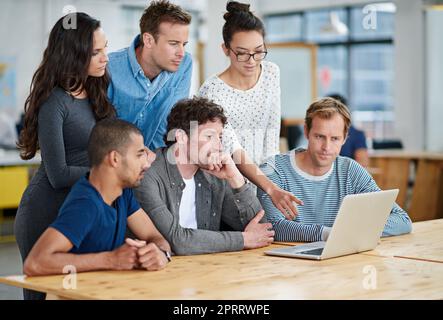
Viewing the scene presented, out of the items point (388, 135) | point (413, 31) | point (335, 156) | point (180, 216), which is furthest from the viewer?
point (388, 135)

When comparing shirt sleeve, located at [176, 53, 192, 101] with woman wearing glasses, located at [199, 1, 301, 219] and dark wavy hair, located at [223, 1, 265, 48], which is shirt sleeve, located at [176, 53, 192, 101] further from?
dark wavy hair, located at [223, 1, 265, 48]

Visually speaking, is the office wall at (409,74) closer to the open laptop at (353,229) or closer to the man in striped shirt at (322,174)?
the man in striped shirt at (322,174)

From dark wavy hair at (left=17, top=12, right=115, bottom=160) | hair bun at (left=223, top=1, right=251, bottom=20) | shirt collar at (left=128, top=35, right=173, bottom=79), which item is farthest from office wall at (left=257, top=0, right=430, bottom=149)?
dark wavy hair at (left=17, top=12, right=115, bottom=160)

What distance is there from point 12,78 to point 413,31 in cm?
689

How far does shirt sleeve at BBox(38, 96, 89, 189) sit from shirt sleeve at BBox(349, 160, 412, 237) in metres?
1.27

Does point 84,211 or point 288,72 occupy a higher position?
point 288,72

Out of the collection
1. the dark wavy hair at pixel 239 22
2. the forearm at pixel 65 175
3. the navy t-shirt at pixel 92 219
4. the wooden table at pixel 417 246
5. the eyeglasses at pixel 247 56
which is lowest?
the wooden table at pixel 417 246

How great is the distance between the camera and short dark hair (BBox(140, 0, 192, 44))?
3.29 m

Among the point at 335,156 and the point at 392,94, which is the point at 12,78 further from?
the point at 335,156

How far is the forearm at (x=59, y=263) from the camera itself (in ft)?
8.09

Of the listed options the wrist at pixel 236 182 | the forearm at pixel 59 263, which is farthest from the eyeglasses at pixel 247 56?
the forearm at pixel 59 263

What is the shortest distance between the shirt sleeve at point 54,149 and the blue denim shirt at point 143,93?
0.46 m

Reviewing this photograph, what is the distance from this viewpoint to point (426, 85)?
11.4m

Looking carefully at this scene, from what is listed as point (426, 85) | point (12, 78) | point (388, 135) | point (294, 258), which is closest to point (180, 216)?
point (294, 258)
